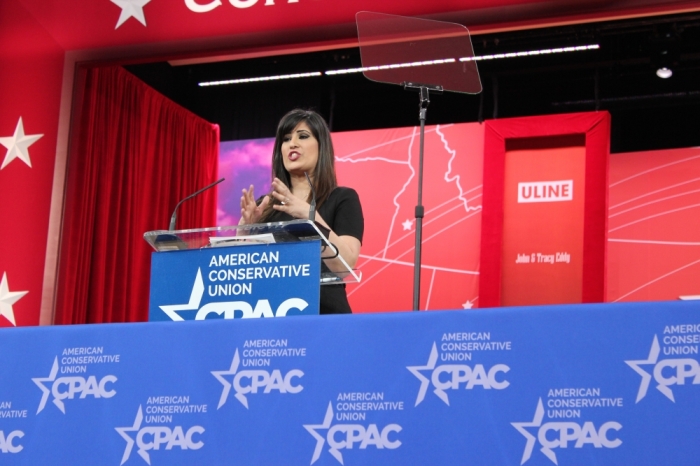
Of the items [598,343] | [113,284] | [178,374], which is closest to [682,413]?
[598,343]

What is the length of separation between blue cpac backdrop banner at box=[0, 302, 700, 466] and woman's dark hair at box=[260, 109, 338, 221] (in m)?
0.96

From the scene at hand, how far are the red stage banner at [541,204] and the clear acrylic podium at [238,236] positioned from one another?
4.41 meters

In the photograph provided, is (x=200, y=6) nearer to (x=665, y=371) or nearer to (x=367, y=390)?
(x=367, y=390)

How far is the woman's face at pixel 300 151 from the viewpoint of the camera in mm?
2402

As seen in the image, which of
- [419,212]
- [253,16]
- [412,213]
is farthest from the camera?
[412,213]

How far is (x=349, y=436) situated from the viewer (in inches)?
54.6

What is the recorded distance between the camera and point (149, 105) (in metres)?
5.60

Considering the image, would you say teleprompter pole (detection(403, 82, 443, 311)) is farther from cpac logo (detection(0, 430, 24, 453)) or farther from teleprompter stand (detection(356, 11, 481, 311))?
cpac logo (detection(0, 430, 24, 453))

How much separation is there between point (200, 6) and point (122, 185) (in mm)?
1920

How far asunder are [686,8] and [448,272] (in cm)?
341

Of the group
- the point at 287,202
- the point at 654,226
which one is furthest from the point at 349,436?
the point at 654,226

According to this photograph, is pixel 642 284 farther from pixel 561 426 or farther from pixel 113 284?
pixel 561 426

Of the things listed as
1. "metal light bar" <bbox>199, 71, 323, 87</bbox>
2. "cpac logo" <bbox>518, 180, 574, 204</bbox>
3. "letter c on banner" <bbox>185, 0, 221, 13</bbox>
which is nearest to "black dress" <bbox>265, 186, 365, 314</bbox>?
"letter c on banner" <bbox>185, 0, 221, 13</bbox>

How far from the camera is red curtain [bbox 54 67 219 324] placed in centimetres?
456
